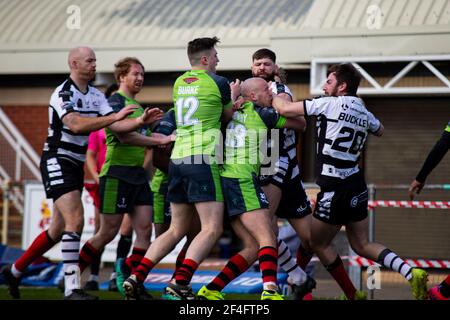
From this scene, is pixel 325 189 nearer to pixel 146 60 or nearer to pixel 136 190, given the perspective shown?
pixel 136 190

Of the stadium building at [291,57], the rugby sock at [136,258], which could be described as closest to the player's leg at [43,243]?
the rugby sock at [136,258]

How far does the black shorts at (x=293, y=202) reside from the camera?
9836 millimetres

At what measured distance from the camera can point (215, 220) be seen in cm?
873

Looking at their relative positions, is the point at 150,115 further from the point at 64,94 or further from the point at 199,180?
the point at 64,94

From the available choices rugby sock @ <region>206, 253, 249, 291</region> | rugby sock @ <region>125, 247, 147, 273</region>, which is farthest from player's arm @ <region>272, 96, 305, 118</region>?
rugby sock @ <region>125, 247, 147, 273</region>

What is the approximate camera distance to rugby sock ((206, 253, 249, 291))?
868 cm

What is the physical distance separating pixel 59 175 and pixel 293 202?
234 cm

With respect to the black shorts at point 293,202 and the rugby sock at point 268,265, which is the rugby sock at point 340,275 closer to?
the black shorts at point 293,202

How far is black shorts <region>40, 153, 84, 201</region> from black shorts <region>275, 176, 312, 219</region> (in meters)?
2.04

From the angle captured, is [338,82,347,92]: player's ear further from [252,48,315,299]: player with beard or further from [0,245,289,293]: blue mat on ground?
[0,245,289,293]: blue mat on ground

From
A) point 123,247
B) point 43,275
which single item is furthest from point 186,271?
point 43,275

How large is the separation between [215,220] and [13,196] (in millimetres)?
9469

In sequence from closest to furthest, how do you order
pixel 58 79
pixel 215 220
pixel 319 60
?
pixel 215 220 < pixel 319 60 < pixel 58 79
